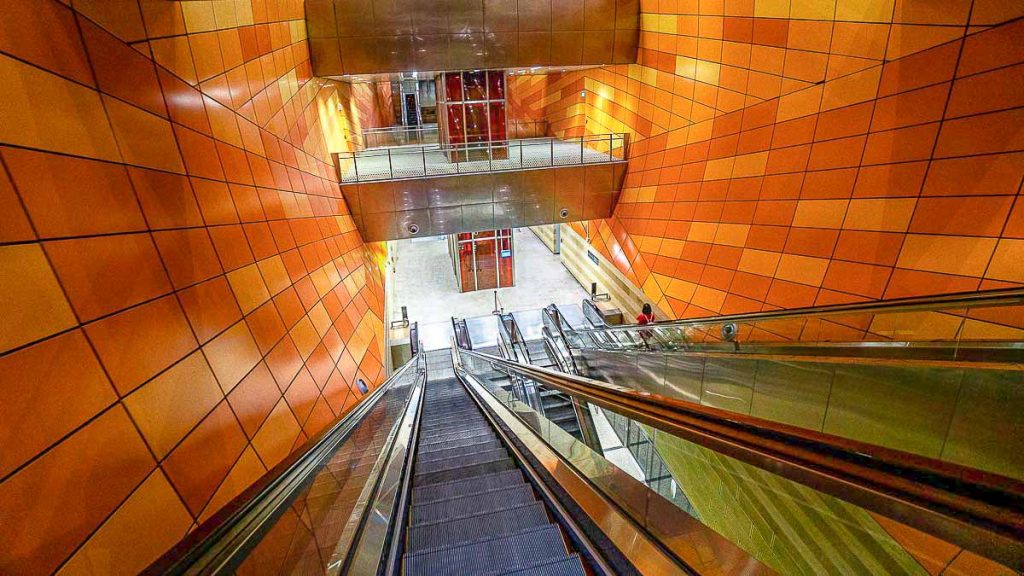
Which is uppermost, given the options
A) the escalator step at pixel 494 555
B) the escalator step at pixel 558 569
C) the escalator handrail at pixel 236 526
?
the escalator handrail at pixel 236 526

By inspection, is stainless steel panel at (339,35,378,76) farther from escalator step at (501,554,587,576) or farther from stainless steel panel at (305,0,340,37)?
escalator step at (501,554,587,576)

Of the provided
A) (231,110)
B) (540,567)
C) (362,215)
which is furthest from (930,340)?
(362,215)

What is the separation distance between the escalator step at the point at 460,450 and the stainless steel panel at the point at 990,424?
282 cm

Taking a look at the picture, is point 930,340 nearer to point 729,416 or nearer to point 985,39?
point 729,416

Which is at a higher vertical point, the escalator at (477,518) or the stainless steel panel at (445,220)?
the stainless steel panel at (445,220)

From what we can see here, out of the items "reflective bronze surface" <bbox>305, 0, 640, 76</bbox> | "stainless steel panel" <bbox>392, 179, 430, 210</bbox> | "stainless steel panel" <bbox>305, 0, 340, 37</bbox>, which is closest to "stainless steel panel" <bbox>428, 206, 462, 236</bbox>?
"stainless steel panel" <bbox>392, 179, 430, 210</bbox>

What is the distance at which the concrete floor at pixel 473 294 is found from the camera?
440 inches

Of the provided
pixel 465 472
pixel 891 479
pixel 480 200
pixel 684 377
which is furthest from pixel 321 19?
pixel 891 479

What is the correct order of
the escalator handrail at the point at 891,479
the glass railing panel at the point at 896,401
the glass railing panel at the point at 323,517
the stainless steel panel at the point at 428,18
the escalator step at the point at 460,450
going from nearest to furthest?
1. the escalator handrail at the point at 891,479
2. the glass railing panel at the point at 323,517
3. the glass railing panel at the point at 896,401
4. the escalator step at the point at 460,450
5. the stainless steel panel at the point at 428,18

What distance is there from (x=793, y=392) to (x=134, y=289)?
4.26 m

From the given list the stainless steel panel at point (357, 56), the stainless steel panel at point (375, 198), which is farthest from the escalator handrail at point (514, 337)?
the stainless steel panel at point (357, 56)

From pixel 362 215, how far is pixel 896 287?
346 inches

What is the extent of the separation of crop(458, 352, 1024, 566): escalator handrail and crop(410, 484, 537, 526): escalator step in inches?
50.9

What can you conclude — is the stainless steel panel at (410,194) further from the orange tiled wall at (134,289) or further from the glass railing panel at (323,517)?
the glass railing panel at (323,517)
